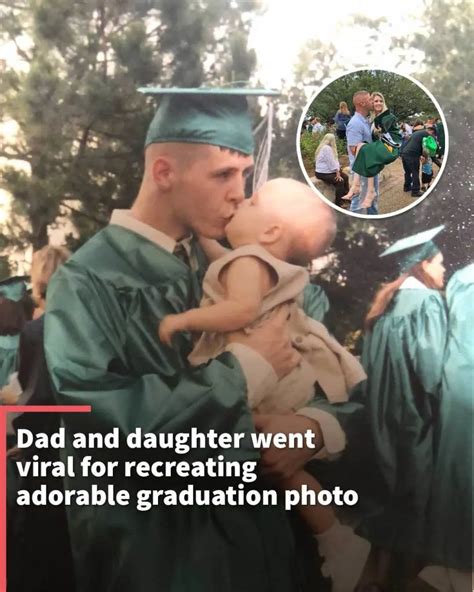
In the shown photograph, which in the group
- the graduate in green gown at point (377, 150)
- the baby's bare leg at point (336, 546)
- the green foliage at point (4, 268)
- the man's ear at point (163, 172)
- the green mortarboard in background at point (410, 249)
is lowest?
the baby's bare leg at point (336, 546)

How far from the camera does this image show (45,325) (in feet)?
6.19

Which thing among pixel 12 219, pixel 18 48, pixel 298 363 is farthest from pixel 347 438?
pixel 18 48

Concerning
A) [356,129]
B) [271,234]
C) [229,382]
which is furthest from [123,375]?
[356,129]

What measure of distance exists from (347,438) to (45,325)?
84cm

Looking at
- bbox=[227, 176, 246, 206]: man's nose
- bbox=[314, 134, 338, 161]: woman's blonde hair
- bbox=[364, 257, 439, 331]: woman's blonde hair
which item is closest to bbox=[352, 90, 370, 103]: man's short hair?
bbox=[314, 134, 338, 161]: woman's blonde hair

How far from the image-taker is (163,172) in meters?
1.90

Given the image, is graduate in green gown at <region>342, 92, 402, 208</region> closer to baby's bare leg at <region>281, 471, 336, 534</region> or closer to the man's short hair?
the man's short hair

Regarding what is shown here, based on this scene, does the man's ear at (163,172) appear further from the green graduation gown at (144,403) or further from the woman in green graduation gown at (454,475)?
the woman in green graduation gown at (454,475)

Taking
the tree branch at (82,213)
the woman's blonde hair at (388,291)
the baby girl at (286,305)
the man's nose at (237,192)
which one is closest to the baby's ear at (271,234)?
the baby girl at (286,305)

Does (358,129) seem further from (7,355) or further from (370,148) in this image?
(7,355)

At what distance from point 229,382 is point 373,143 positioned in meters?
0.74

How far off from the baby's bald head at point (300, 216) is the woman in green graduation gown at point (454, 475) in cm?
37

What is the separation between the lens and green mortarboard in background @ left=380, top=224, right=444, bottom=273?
1.95 metres

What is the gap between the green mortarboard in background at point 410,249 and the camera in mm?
1951
